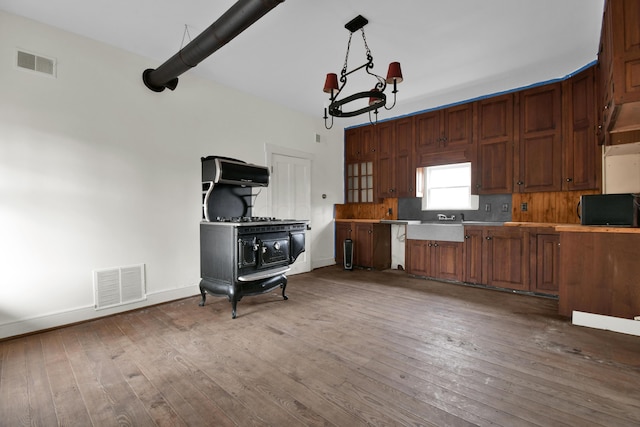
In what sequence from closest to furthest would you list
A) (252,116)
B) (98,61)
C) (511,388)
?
(511,388) → (98,61) → (252,116)

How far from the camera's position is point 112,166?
9.91 feet

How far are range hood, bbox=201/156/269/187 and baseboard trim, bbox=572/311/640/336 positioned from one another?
140 inches

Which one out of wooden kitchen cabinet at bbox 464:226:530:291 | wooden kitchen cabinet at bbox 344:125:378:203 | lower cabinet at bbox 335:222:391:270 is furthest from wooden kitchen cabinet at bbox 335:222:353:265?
wooden kitchen cabinet at bbox 464:226:530:291

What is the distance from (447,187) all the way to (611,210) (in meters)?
2.30

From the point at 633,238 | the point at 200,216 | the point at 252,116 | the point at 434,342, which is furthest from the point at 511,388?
the point at 252,116

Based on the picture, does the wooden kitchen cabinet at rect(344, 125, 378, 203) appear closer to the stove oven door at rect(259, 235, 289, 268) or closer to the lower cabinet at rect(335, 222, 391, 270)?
the lower cabinet at rect(335, 222, 391, 270)

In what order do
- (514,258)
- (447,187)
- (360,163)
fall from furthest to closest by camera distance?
(360,163) → (447,187) → (514,258)

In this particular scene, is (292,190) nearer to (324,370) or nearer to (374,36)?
(374,36)

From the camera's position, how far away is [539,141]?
3869mm

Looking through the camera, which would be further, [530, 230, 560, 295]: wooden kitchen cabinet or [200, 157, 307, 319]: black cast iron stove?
[530, 230, 560, 295]: wooden kitchen cabinet

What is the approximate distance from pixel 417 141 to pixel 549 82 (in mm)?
1827

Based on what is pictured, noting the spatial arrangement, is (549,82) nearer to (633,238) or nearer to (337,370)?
(633,238)

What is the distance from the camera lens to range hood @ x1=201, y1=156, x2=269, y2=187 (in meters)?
3.25

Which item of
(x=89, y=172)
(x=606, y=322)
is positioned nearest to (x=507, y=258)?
(x=606, y=322)
